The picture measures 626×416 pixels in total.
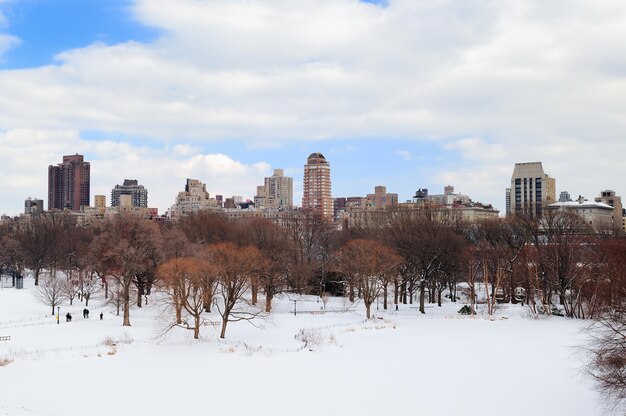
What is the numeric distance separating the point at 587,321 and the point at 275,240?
3584 centimetres

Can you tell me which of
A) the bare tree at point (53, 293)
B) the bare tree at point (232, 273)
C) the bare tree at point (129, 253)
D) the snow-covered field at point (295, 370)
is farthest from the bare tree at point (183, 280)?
the bare tree at point (53, 293)

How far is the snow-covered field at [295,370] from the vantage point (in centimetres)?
2727

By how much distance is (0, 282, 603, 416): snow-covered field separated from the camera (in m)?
27.3

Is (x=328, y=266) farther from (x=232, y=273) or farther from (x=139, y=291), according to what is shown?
(x=232, y=273)

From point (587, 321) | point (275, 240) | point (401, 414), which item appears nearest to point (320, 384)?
point (401, 414)

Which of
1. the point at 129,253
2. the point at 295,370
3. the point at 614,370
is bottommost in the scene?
the point at 295,370

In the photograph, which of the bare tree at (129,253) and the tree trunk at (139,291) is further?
the tree trunk at (139,291)

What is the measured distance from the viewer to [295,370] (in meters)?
34.0

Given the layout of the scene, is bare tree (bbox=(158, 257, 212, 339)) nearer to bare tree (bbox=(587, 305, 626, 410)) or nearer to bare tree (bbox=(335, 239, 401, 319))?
bare tree (bbox=(335, 239, 401, 319))

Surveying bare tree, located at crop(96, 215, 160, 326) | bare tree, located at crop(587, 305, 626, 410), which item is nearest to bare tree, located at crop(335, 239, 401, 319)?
bare tree, located at crop(96, 215, 160, 326)

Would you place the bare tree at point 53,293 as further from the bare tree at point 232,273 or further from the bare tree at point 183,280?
the bare tree at point 183,280

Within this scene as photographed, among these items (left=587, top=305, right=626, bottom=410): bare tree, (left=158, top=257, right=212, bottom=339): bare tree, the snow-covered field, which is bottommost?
the snow-covered field

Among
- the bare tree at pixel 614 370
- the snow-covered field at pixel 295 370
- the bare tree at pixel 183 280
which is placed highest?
the bare tree at pixel 183 280

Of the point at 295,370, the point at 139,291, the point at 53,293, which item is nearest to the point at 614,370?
the point at 295,370
